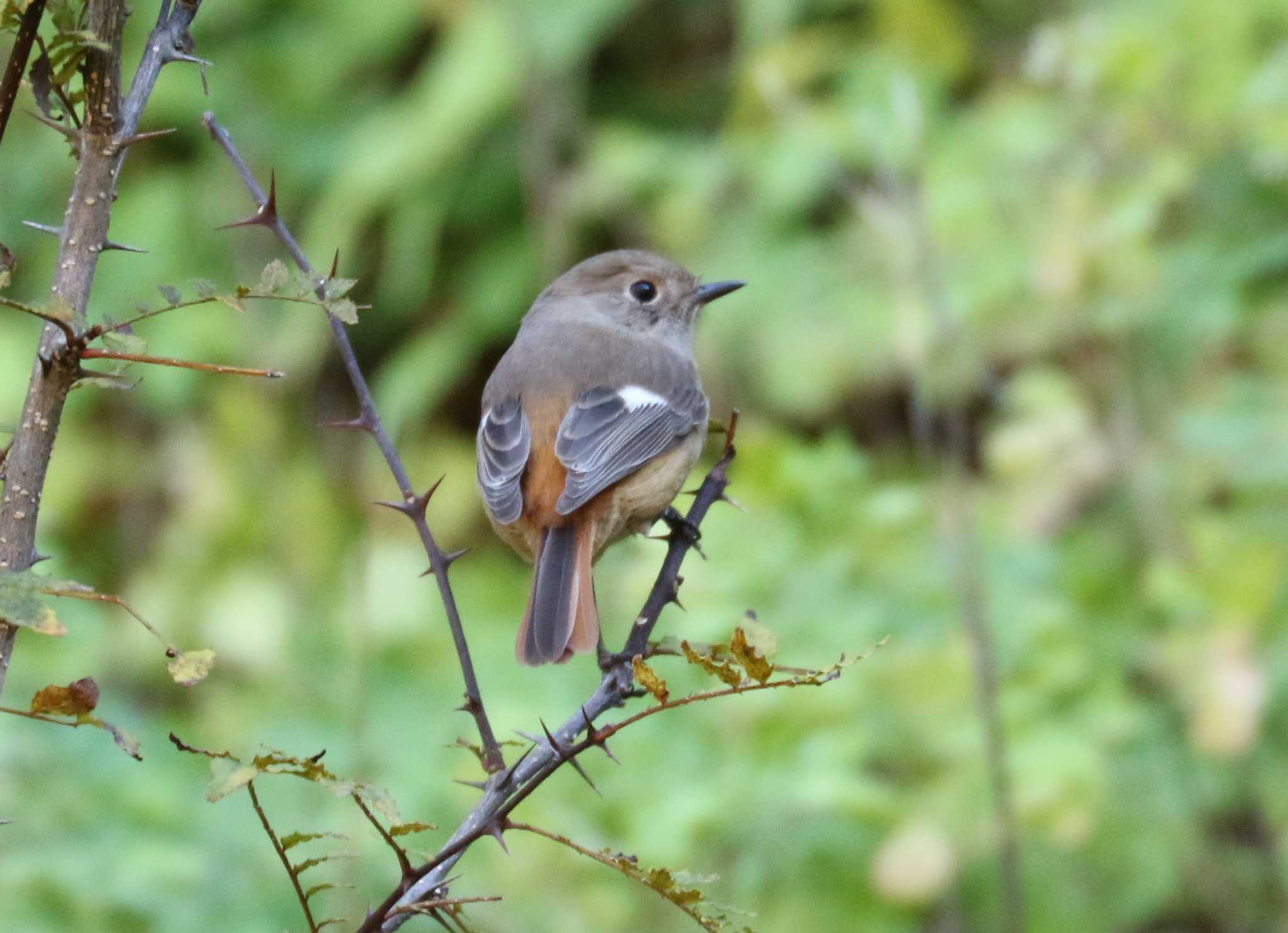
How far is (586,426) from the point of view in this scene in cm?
287

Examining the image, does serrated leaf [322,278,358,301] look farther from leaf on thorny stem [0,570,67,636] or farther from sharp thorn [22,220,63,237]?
leaf on thorny stem [0,570,67,636]

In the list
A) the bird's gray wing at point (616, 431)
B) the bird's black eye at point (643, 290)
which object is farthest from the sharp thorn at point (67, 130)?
the bird's black eye at point (643, 290)

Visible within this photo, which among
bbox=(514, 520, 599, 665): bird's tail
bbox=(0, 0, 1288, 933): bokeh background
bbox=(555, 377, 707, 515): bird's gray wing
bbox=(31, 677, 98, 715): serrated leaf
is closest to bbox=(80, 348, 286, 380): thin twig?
bbox=(31, 677, 98, 715): serrated leaf

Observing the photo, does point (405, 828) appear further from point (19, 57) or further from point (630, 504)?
point (630, 504)

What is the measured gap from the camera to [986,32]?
18.5 feet

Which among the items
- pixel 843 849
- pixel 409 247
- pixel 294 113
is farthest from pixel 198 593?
pixel 843 849

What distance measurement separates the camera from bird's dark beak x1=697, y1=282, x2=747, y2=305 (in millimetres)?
3178

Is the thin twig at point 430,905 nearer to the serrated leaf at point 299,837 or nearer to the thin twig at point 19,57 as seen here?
the serrated leaf at point 299,837

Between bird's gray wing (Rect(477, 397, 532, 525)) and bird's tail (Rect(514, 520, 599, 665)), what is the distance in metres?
0.23

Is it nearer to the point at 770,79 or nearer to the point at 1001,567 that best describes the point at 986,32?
the point at 770,79

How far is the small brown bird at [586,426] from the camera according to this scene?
2.48 metres

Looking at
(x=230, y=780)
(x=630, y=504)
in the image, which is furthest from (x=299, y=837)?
(x=630, y=504)

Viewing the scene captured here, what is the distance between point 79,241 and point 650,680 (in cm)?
55

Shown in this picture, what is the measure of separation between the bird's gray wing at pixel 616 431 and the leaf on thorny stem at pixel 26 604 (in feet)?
5.39
